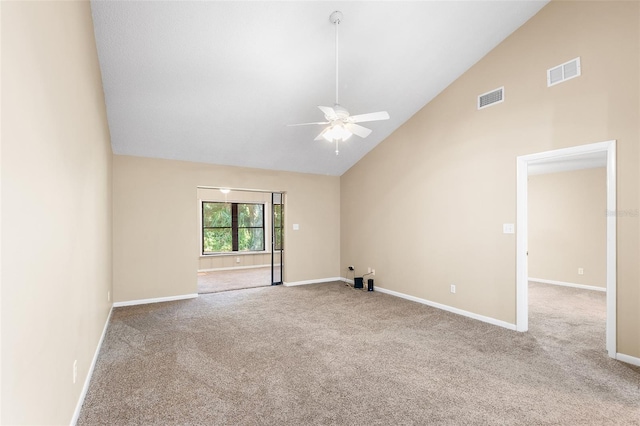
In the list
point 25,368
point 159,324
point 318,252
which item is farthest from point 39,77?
point 318,252

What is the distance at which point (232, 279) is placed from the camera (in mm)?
7551

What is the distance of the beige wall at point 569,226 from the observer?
6.12 meters

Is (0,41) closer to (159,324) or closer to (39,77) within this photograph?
(39,77)

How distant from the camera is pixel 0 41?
104 centimetres

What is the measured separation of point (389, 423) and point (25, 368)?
2.04 meters

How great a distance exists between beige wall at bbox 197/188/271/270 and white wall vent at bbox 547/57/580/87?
6.68 m

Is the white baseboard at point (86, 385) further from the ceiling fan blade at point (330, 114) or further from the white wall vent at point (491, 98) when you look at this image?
the white wall vent at point (491, 98)

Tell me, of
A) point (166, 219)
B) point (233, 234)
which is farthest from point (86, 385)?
point (233, 234)

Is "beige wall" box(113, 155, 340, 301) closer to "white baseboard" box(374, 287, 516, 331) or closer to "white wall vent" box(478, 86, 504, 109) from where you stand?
"white baseboard" box(374, 287, 516, 331)

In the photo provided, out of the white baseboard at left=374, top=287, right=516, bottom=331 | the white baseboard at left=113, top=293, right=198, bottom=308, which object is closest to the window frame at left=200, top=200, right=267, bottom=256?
the white baseboard at left=113, top=293, right=198, bottom=308

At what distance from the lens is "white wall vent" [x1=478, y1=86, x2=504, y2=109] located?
4.09 m

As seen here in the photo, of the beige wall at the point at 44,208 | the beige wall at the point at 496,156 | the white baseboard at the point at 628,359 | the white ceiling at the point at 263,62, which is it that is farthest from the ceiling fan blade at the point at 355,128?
the white baseboard at the point at 628,359

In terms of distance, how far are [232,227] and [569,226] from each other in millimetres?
8370

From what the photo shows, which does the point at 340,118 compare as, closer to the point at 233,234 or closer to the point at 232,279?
the point at 232,279
